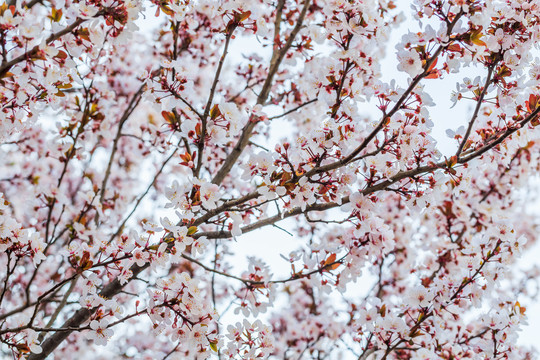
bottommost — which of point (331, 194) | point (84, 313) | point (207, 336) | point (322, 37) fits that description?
point (207, 336)

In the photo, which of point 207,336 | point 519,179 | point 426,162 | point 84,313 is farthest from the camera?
point 519,179

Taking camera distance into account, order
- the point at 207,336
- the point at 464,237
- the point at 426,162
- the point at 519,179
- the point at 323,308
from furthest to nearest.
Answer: the point at 323,308 → the point at 519,179 → the point at 464,237 → the point at 207,336 → the point at 426,162

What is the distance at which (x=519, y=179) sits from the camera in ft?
14.2

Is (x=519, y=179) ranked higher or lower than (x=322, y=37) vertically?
higher

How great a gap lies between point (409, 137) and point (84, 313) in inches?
78.4

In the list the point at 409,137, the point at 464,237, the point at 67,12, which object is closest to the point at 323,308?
the point at 464,237

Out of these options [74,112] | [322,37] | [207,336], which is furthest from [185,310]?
[74,112]

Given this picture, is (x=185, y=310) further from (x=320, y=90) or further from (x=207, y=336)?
A: (x=320, y=90)

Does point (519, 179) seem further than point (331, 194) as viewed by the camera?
Yes

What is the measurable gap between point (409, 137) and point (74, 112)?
2690mm

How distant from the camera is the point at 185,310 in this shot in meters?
2.09

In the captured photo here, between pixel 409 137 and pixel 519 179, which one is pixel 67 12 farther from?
pixel 519 179

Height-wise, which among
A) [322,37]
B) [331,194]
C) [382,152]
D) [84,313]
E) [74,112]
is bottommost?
[84,313]

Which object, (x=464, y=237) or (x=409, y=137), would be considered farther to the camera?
(x=464, y=237)
